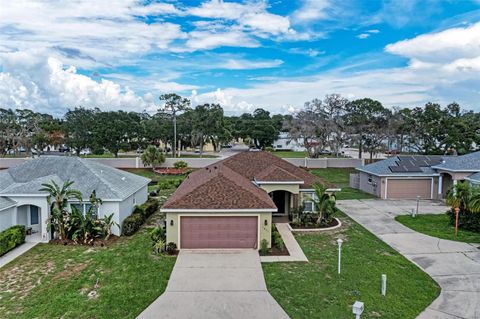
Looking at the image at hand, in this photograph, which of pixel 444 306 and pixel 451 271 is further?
pixel 451 271

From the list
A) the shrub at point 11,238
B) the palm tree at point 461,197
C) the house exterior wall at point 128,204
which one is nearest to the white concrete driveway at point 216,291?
the house exterior wall at point 128,204

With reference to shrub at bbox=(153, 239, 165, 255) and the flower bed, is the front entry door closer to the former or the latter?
shrub at bbox=(153, 239, 165, 255)

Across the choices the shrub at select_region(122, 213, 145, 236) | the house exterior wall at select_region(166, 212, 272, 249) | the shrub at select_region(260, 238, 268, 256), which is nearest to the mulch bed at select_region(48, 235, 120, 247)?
the shrub at select_region(122, 213, 145, 236)

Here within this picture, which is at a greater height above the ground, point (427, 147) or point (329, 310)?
point (427, 147)

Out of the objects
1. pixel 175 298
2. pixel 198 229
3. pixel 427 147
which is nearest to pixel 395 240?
pixel 198 229

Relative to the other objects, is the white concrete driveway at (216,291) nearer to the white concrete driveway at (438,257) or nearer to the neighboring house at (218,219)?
the neighboring house at (218,219)

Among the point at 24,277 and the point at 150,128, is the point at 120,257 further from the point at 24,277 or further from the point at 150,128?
the point at 150,128
